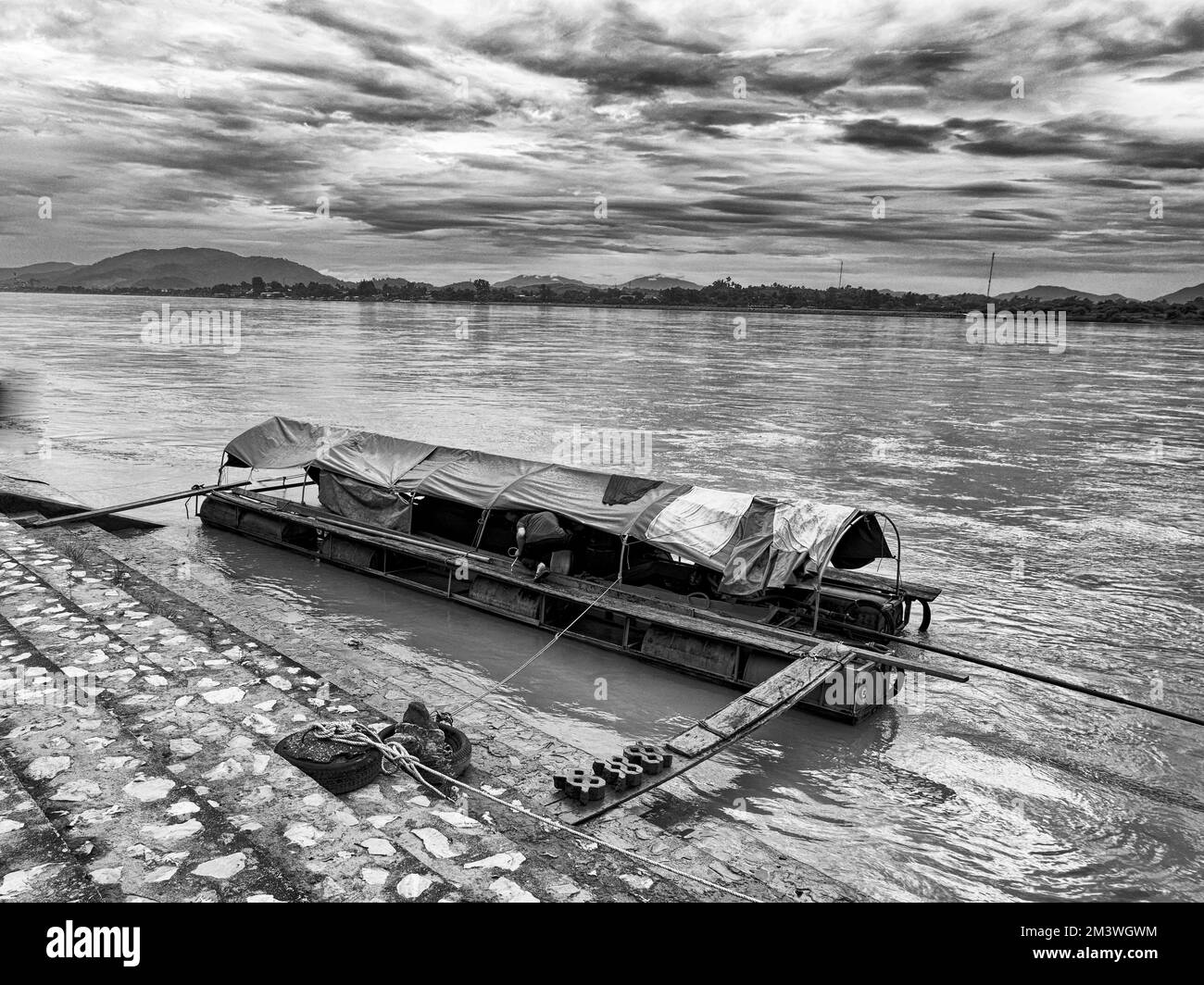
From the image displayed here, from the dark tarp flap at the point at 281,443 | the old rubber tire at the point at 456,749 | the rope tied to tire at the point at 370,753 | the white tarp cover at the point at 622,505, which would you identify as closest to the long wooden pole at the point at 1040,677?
the white tarp cover at the point at 622,505

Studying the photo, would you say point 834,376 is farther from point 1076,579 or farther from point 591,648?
point 591,648

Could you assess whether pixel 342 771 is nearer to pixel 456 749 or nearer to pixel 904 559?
pixel 456 749

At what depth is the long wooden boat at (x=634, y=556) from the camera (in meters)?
12.6

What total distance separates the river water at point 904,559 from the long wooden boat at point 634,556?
1.68 ft

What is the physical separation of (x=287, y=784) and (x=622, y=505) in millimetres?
8261

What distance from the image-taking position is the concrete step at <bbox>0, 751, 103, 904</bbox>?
5.09 metres

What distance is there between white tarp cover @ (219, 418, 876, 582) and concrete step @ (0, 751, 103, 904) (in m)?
9.05

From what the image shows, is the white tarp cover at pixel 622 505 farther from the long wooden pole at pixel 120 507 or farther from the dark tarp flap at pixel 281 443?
the long wooden pole at pixel 120 507

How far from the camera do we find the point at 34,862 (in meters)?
5.34

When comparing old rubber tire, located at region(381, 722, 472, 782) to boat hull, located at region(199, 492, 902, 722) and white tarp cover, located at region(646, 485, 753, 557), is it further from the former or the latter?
white tarp cover, located at region(646, 485, 753, 557)
